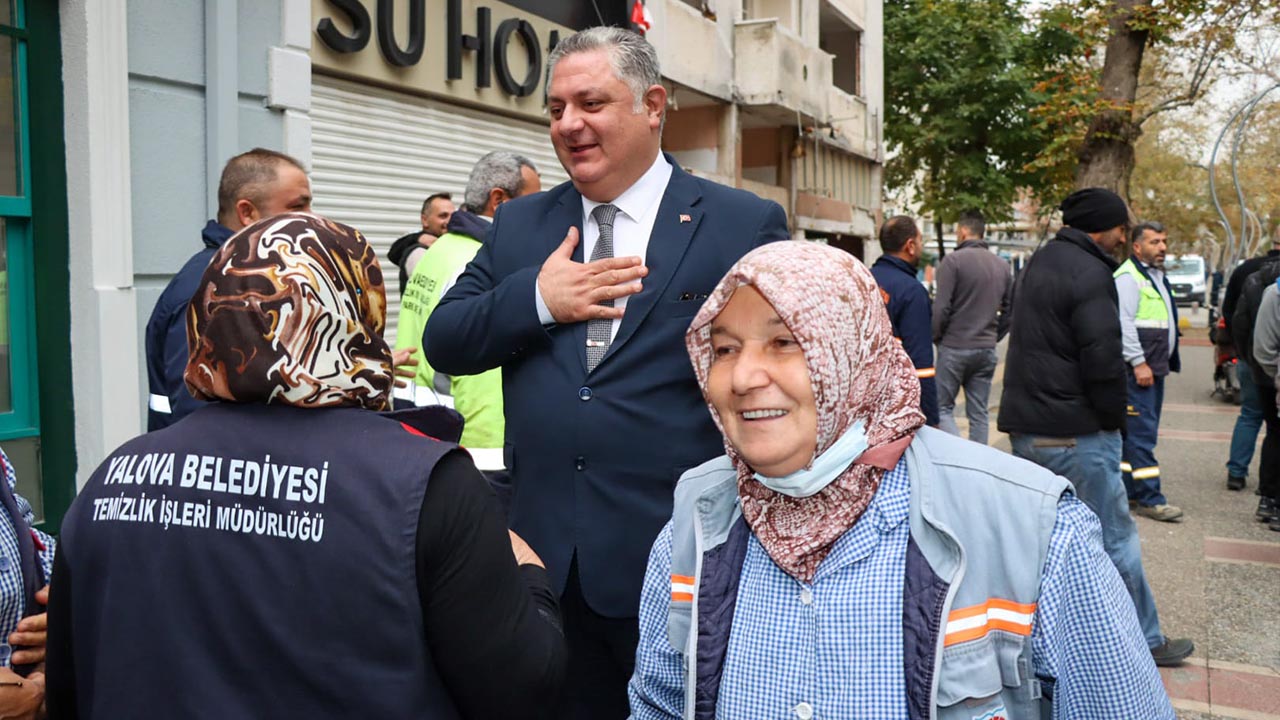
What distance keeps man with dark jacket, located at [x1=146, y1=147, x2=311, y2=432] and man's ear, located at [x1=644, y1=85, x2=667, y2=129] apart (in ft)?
4.38

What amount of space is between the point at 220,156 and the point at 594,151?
404cm

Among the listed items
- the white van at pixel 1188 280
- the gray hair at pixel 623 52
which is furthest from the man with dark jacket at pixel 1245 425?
the white van at pixel 1188 280

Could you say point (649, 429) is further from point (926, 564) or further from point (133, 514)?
point (133, 514)

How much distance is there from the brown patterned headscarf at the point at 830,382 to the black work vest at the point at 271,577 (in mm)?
549

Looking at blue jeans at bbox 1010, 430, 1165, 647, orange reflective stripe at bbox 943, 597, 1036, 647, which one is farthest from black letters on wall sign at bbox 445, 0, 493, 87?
orange reflective stripe at bbox 943, 597, 1036, 647

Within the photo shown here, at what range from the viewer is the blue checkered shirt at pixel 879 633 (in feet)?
5.64

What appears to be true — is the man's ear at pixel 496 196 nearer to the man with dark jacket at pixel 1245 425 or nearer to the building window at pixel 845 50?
the man with dark jacket at pixel 1245 425

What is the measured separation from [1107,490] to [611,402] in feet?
11.0

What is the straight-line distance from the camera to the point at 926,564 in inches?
68.7

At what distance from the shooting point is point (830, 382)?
1752 mm

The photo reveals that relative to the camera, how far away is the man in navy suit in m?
2.57

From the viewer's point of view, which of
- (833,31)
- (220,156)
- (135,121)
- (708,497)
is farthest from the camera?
(833,31)

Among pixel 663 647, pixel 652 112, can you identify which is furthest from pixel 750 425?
pixel 652 112

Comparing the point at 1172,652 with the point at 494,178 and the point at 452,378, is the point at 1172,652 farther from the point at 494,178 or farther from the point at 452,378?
the point at 494,178
